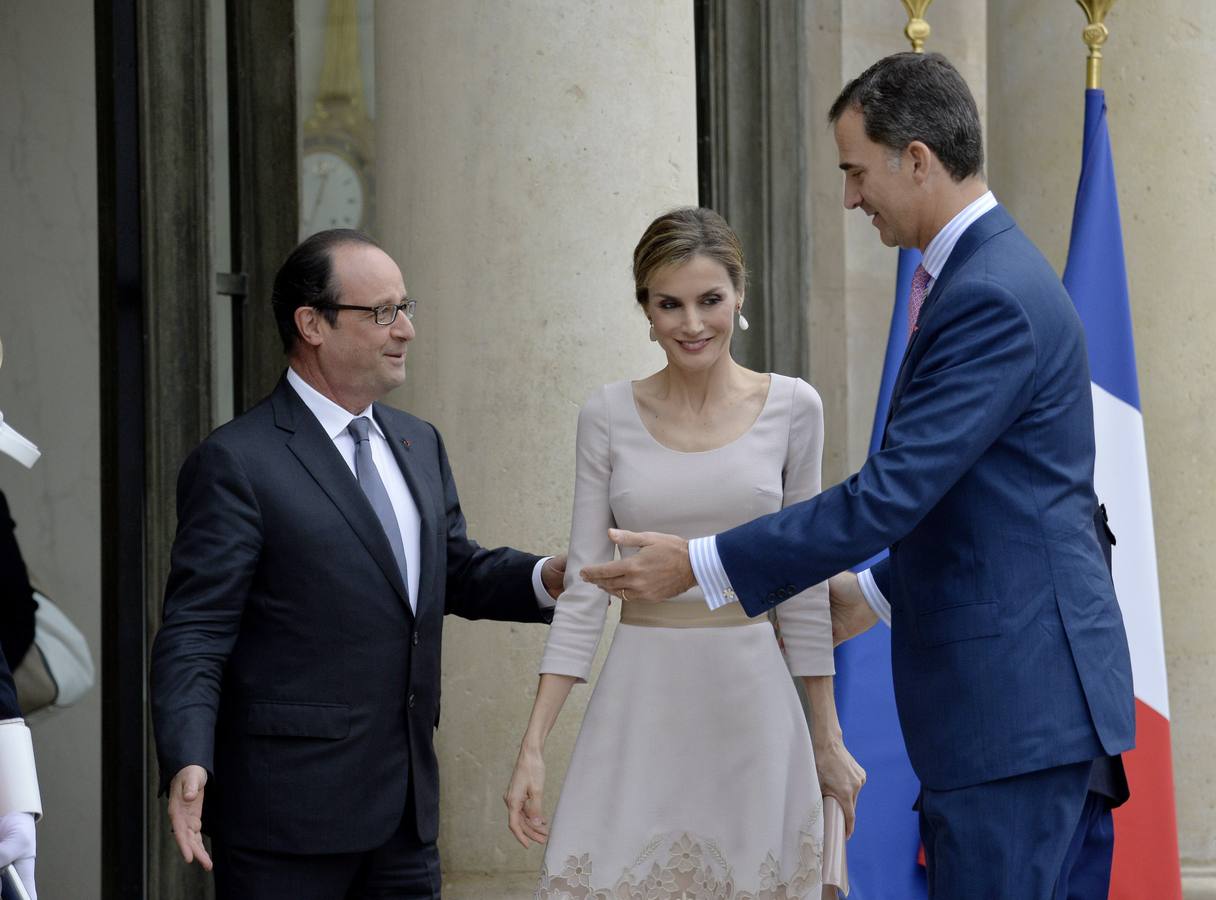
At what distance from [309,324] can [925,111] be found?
4.17 ft

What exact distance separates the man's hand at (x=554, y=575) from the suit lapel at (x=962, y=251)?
3.29 ft

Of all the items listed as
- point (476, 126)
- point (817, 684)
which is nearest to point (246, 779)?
point (817, 684)

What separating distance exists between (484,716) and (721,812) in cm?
114

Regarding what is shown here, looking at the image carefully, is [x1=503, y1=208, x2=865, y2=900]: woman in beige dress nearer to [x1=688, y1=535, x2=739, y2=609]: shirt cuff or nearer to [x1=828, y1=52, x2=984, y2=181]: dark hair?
[x1=688, y1=535, x2=739, y2=609]: shirt cuff

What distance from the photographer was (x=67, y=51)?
17.1ft

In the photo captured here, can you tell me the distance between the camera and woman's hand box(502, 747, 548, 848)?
3.29m

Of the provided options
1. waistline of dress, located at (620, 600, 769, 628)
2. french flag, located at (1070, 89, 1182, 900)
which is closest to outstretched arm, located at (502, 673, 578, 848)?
waistline of dress, located at (620, 600, 769, 628)

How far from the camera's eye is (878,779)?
192 inches

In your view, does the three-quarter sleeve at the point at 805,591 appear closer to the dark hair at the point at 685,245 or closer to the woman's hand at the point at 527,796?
the dark hair at the point at 685,245

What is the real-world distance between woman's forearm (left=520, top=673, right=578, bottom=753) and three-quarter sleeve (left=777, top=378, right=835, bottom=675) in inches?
17.4

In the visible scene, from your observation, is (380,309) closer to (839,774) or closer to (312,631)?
(312,631)

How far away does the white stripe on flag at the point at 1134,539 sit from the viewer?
15.4 ft

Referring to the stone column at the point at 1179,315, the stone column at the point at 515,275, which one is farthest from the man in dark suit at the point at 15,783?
the stone column at the point at 1179,315

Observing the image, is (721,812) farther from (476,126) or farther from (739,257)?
(476,126)
